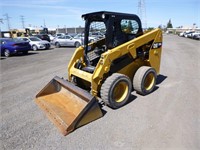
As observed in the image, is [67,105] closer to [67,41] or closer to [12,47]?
[12,47]

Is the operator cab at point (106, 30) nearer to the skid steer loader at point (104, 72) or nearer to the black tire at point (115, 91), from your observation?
the skid steer loader at point (104, 72)

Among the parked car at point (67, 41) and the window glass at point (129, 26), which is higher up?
the window glass at point (129, 26)

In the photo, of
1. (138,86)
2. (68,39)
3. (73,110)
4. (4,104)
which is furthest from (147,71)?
(68,39)

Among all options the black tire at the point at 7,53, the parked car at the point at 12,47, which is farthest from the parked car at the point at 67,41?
the black tire at the point at 7,53

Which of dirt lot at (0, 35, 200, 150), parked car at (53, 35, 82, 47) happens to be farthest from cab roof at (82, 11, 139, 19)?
parked car at (53, 35, 82, 47)

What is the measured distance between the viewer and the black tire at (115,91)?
4445mm

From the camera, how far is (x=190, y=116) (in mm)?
4180

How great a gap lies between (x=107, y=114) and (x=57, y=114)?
118 centimetres

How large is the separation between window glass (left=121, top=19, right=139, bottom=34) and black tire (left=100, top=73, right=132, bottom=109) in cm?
154

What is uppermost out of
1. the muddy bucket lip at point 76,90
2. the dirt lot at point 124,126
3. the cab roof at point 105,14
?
the cab roof at point 105,14

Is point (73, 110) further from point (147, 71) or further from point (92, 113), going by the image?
point (147, 71)

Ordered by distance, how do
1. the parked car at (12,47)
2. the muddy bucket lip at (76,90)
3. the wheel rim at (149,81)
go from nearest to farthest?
the muddy bucket lip at (76,90) → the wheel rim at (149,81) → the parked car at (12,47)

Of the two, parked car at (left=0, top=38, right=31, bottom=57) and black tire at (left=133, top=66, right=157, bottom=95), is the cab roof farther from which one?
parked car at (left=0, top=38, right=31, bottom=57)

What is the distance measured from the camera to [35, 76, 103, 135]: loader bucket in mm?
3828
